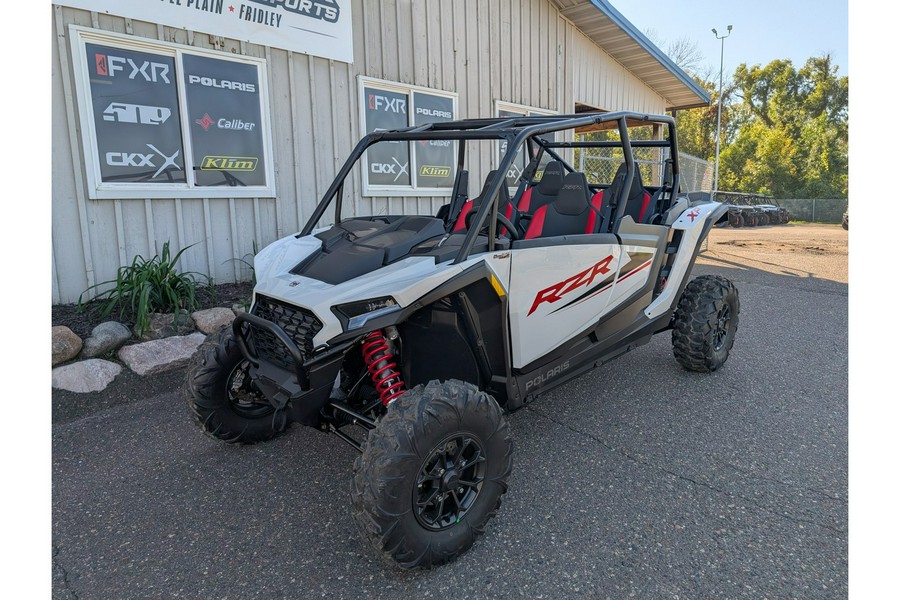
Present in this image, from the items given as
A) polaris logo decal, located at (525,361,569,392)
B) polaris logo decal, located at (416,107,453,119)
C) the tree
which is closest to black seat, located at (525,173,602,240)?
polaris logo decal, located at (525,361,569,392)

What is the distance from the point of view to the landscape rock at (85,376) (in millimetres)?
3906

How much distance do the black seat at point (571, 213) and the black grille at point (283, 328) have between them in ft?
5.83

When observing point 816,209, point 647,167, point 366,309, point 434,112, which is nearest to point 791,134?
point 816,209

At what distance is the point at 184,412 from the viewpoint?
3.78 metres

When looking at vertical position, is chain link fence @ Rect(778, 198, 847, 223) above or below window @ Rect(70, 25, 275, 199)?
below

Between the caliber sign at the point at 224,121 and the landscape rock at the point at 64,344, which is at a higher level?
the caliber sign at the point at 224,121

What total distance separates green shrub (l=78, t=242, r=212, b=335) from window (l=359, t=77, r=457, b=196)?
2565 millimetres

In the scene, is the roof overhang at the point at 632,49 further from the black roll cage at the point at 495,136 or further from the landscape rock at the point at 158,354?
the landscape rock at the point at 158,354

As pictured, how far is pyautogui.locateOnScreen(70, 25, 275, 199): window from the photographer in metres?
4.73

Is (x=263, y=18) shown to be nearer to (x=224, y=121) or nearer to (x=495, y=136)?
(x=224, y=121)

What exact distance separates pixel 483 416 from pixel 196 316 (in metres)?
3.42

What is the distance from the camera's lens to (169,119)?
16.9 feet

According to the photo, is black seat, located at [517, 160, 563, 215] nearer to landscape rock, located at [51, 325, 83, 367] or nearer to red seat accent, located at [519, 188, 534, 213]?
red seat accent, located at [519, 188, 534, 213]

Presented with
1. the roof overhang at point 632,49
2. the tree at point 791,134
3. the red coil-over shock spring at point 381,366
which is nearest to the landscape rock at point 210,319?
the red coil-over shock spring at point 381,366
